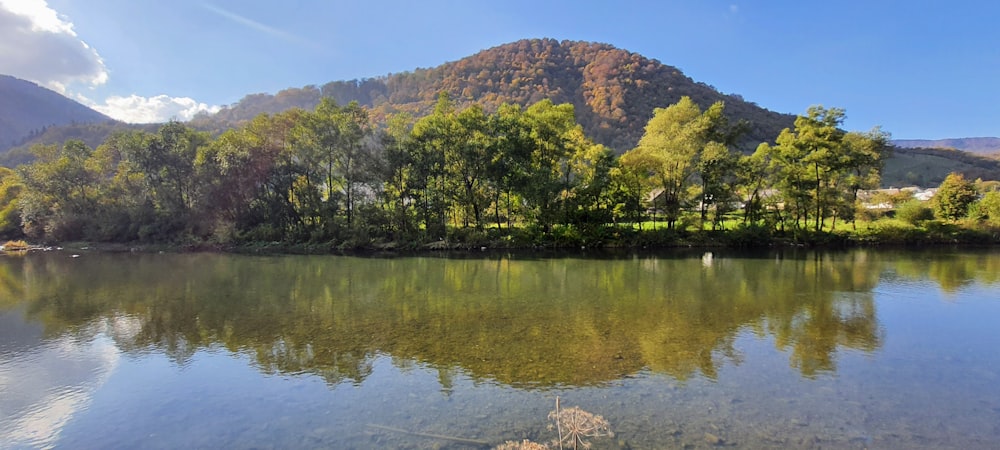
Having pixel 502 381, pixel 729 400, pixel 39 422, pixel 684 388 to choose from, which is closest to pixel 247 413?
pixel 39 422

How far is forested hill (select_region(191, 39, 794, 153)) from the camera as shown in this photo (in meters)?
85.8

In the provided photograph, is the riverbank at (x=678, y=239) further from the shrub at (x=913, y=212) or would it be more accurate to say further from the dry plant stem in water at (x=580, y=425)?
the dry plant stem in water at (x=580, y=425)

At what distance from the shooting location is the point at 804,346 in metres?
10.4

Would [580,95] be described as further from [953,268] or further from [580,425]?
[580,425]

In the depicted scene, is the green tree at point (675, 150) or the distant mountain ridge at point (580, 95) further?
the distant mountain ridge at point (580, 95)

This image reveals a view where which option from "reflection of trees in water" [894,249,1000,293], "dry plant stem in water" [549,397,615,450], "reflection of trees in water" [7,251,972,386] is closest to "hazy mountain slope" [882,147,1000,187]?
"reflection of trees in water" [894,249,1000,293]

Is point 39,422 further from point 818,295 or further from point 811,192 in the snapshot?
point 811,192

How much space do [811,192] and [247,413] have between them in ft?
120

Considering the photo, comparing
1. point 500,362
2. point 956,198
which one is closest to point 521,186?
point 500,362

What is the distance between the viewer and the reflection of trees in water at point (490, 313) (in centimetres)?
978

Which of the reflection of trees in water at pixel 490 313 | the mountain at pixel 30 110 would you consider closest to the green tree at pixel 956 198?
the reflection of trees in water at pixel 490 313

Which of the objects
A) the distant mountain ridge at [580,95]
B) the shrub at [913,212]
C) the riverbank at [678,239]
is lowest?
the riverbank at [678,239]

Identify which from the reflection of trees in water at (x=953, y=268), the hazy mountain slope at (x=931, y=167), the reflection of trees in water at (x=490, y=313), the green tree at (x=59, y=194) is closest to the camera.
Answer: the reflection of trees in water at (x=490, y=313)

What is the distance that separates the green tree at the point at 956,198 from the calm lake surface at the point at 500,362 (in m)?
19.9
